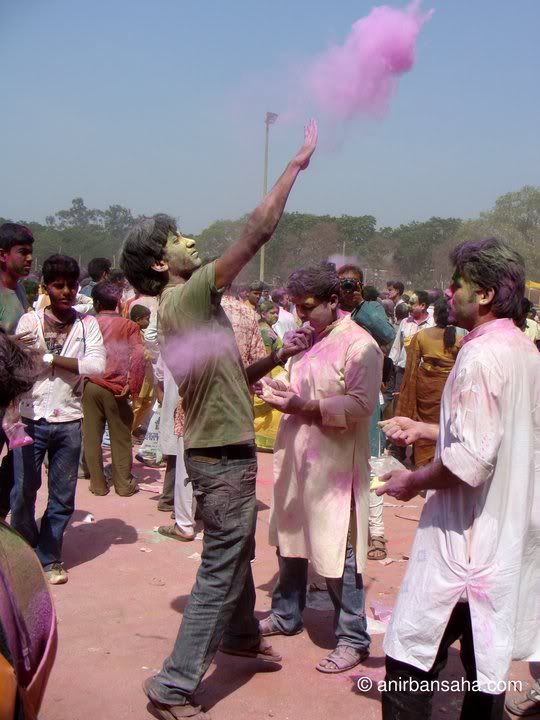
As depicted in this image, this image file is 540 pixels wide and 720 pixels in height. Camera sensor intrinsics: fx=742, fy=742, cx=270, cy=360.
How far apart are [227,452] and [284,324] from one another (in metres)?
8.62

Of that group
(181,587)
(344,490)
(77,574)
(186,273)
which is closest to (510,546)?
(344,490)

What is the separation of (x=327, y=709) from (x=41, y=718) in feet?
4.17

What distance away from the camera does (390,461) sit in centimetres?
321

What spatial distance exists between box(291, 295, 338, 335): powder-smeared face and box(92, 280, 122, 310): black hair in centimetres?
373

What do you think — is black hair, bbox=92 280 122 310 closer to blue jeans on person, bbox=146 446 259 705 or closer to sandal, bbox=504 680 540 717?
blue jeans on person, bbox=146 446 259 705

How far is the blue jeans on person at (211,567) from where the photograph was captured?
3143 millimetres

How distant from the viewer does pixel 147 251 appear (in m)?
3.19

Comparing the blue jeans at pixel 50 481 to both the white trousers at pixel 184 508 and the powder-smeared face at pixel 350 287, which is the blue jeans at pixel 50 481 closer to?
the white trousers at pixel 184 508

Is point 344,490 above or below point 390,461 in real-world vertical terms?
below

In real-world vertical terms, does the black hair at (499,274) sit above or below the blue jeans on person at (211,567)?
above

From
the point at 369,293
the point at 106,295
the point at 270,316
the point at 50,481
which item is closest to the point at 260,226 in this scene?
the point at 50,481

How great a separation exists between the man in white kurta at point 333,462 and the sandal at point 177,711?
74cm

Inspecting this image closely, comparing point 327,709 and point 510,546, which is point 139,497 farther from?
point 510,546

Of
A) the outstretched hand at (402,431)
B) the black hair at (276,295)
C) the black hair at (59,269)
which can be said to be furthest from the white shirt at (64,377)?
the black hair at (276,295)
